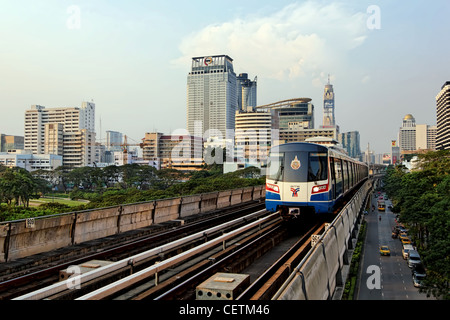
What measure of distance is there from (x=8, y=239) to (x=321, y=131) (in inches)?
6772

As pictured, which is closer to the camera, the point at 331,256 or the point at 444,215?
the point at 331,256

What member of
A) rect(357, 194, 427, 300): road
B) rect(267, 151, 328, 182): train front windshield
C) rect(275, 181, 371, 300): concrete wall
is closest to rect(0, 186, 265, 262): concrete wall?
rect(267, 151, 328, 182): train front windshield

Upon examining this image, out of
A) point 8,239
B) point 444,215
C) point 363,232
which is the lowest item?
point 363,232

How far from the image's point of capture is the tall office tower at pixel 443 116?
138m

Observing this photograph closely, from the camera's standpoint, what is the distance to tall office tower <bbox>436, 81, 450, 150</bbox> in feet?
454

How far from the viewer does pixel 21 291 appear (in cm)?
792

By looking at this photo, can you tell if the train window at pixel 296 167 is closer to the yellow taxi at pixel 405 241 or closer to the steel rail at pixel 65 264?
the steel rail at pixel 65 264

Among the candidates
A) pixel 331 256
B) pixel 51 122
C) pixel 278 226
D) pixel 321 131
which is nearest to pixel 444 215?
pixel 278 226

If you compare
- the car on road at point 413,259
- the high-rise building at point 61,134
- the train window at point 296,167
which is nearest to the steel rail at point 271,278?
the train window at point 296,167

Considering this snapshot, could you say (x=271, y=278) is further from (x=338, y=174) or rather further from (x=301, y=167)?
(x=338, y=174)

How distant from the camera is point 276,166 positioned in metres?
15.8

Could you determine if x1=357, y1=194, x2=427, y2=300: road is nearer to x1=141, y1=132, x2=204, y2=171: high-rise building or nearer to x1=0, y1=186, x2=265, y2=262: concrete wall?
x1=0, y1=186, x2=265, y2=262: concrete wall

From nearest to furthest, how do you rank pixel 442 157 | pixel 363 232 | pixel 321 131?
pixel 363 232, pixel 442 157, pixel 321 131
